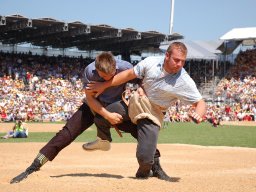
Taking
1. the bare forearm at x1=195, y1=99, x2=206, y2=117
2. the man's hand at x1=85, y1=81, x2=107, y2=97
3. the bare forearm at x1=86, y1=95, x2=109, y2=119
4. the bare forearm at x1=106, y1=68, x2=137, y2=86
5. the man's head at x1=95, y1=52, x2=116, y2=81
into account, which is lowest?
the bare forearm at x1=86, y1=95, x2=109, y2=119

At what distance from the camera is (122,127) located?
23.2 feet

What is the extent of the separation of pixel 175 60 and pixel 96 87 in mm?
1124

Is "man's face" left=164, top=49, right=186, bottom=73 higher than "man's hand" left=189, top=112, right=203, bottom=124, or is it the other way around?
"man's face" left=164, top=49, right=186, bottom=73

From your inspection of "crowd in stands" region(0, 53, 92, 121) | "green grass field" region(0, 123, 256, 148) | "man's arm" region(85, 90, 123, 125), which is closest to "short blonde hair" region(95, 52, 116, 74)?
"man's arm" region(85, 90, 123, 125)

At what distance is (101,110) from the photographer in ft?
21.9

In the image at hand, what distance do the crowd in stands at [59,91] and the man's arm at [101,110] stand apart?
24538 mm

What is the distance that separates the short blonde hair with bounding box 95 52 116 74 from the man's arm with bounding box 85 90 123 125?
52cm

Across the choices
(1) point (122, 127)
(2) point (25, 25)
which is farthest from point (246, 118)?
(1) point (122, 127)

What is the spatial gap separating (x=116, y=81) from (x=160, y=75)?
1.92 feet

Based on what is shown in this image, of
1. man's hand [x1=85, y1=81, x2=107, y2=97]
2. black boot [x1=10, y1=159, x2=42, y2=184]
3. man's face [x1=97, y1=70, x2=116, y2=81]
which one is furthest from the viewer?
black boot [x1=10, y1=159, x2=42, y2=184]

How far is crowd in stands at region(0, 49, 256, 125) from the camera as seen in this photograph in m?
33.8

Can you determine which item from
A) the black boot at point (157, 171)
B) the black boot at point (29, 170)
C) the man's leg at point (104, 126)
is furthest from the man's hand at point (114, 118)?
the black boot at point (29, 170)

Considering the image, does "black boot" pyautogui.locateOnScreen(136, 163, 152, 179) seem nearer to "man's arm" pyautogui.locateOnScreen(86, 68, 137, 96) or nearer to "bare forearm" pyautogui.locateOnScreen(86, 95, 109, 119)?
"bare forearm" pyautogui.locateOnScreen(86, 95, 109, 119)

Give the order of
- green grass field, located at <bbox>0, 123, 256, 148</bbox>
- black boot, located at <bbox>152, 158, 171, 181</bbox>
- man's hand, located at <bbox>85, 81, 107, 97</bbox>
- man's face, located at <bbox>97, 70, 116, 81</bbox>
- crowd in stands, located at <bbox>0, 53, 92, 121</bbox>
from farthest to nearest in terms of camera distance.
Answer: crowd in stands, located at <bbox>0, 53, 92, 121</bbox>, green grass field, located at <bbox>0, 123, 256, 148</bbox>, black boot, located at <bbox>152, 158, 171, 181</bbox>, man's hand, located at <bbox>85, 81, 107, 97</bbox>, man's face, located at <bbox>97, 70, 116, 81</bbox>
